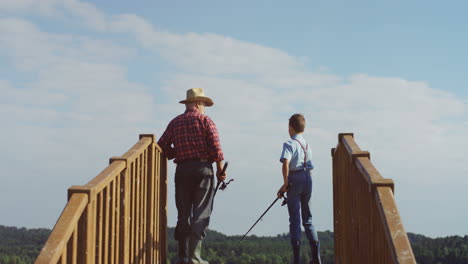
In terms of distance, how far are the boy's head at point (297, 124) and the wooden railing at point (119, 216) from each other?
150 cm

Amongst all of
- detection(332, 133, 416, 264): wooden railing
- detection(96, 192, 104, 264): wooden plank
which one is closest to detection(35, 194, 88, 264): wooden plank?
detection(96, 192, 104, 264): wooden plank

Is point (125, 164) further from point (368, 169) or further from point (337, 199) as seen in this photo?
point (337, 199)

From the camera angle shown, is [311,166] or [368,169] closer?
[368,169]

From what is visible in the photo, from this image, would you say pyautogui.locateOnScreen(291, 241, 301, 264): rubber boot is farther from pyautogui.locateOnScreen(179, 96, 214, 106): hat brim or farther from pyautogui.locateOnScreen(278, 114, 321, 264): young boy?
pyautogui.locateOnScreen(179, 96, 214, 106): hat brim

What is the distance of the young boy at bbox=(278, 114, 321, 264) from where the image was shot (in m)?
6.93

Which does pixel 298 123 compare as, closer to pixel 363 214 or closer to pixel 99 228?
pixel 363 214

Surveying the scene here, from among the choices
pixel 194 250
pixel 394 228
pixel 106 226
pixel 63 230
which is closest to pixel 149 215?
pixel 194 250

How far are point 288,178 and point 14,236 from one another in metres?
98.2

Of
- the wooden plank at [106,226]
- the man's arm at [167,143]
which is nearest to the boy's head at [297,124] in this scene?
the man's arm at [167,143]

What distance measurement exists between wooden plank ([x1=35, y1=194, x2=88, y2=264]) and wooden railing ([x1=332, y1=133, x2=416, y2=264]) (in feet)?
6.67

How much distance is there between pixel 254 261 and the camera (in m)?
60.1

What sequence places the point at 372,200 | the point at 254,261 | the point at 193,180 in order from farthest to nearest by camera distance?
the point at 254,261 → the point at 193,180 → the point at 372,200

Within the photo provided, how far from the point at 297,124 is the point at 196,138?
44.2 inches

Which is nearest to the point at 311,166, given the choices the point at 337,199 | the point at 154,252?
the point at 337,199
